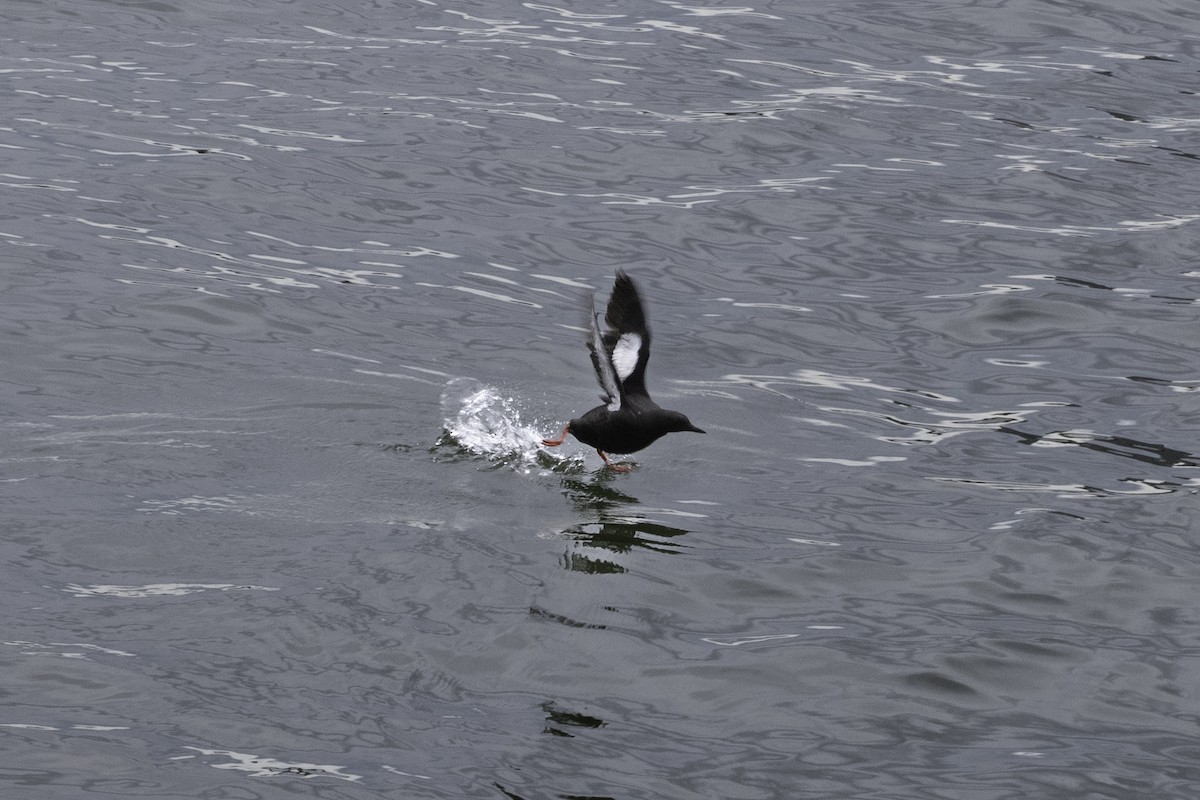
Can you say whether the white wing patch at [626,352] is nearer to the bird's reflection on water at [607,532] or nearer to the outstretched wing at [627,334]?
the outstretched wing at [627,334]

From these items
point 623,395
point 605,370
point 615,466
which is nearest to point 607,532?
point 623,395

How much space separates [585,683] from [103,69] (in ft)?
40.1

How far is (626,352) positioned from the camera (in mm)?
10016

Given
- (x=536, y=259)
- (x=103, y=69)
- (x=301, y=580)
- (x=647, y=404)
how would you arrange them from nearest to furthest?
(x=301, y=580)
(x=647, y=404)
(x=536, y=259)
(x=103, y=69)

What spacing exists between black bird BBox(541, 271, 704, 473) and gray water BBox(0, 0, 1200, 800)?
0.31 metres

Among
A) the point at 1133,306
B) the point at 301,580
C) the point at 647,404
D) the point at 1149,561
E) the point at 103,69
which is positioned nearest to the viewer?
the point at 301,580

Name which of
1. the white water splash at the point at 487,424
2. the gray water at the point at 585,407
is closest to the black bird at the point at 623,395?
the white water splash at the point at 487,424

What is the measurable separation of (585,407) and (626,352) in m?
0.77

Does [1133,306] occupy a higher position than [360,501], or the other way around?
[1133,306]

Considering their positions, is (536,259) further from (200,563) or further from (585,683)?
(585,683)

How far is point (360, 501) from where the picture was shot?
343 inches

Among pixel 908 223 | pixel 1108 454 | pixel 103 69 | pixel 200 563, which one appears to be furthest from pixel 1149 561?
pixel 103 69

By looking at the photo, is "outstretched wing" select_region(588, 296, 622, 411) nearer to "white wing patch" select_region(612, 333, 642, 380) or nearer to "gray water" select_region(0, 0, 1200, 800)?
"white wing patch" select_region(612, 333, 642, 380)

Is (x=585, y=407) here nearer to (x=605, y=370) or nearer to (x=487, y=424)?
(x=605, y=370)
